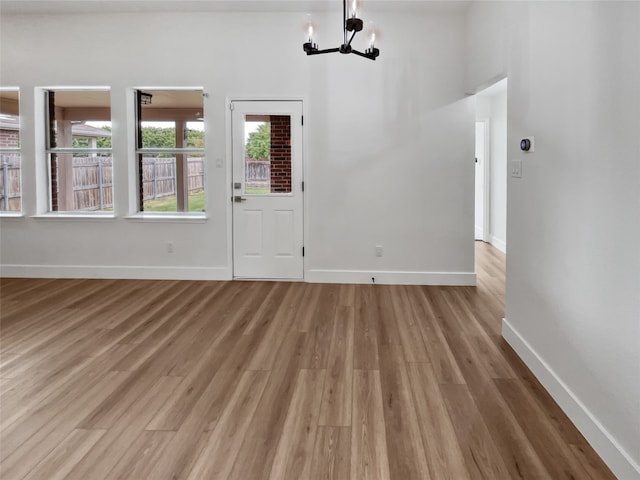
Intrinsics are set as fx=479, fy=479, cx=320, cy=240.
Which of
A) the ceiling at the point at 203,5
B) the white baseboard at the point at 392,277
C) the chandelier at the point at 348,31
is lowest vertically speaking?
the white baseboard at the point at 392,277

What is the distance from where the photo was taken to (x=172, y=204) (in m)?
5.69

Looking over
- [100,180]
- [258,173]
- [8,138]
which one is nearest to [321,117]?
[258,173]

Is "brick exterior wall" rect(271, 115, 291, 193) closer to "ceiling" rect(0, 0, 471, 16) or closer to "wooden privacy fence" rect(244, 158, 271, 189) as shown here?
"wooden privacy fence" rect(244, 158, 271, 189)

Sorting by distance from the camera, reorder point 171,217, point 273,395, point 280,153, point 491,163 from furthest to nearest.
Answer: point 491,163, point 171,217, point 280,153, point 273,395

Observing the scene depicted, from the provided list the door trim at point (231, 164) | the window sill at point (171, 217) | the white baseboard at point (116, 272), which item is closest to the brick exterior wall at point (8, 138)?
the white baseboard at point (116, 272)

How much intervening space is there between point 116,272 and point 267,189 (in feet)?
6.71

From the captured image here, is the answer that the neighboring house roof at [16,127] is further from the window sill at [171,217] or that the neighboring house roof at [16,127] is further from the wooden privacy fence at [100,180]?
the window sill at [171,217]

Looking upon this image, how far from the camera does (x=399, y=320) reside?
13.5 ft

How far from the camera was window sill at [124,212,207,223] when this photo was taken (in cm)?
555

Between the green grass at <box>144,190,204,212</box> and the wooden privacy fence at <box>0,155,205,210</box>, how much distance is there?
0.18 ft

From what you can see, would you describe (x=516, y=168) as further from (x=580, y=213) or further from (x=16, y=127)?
(x=16, y=127)

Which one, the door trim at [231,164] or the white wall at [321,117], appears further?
the door trim at [231,164]

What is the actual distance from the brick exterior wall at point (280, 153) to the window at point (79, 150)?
1947 millimetres

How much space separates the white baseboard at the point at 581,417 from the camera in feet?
6.36
